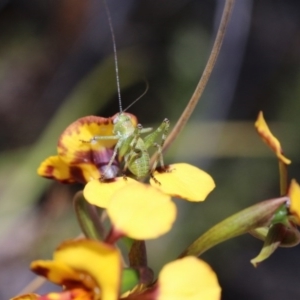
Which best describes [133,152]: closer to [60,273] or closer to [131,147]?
[131,147]

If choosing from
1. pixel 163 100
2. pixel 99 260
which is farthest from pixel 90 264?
pixel 163 100

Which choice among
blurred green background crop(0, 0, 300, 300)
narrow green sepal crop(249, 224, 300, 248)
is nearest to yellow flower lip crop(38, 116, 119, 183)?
narrow green sepal crop(249, 224, 300, 248)

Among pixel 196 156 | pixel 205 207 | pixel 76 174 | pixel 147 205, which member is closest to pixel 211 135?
pixel 196 156

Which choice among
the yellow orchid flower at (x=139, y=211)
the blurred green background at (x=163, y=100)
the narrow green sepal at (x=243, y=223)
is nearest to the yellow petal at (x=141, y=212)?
the yellow orchid flower at (x=139, y=211)

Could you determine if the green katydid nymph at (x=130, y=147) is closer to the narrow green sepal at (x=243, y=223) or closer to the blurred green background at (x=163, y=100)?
the narrow green sepal at (x=243, y=223)

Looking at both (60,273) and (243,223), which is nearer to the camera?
(60,273)

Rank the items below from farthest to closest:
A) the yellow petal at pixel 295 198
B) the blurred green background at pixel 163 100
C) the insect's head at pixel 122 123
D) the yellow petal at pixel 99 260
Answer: the blurred green background at pixel 163 100 → the insect's head at pixel 122 123 → the yellow petal at pixel 295 198 → the yellow petal at pixel 99 260

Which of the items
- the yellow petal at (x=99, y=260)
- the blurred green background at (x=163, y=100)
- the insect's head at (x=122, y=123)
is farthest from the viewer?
the blurred green background at (x=163, y=100)
